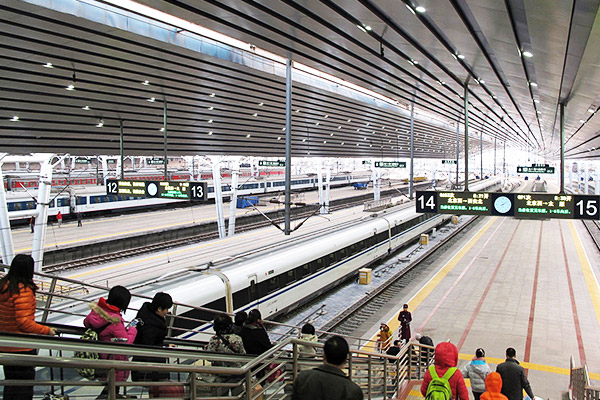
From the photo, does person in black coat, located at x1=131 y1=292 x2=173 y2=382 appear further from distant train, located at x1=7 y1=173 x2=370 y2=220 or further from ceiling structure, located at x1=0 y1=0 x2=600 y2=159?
distant train, located at x1=7 y1=173 x2=370 y2=220

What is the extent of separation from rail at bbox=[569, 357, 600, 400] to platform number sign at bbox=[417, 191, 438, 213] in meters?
5.35

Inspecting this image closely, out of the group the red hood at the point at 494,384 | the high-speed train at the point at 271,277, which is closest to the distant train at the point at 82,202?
the high-speed train at the point at 271,277

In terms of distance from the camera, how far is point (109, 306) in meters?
3.84

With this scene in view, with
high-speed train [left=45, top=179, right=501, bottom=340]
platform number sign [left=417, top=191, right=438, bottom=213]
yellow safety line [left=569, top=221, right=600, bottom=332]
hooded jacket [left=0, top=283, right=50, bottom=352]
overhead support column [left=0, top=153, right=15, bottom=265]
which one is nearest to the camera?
hooded jacket [left=0, top=283, right=50, bottom=352]

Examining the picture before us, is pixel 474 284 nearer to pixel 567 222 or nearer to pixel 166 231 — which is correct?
pixel 166 231

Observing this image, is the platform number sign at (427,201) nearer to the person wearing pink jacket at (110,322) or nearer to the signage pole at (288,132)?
the signage pole at (288,132)

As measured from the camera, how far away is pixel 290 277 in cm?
1372

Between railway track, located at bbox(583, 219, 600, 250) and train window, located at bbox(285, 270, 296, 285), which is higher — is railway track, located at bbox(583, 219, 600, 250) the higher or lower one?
the lower one

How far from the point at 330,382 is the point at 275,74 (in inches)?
467

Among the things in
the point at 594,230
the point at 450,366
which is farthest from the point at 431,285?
the point at 594,230

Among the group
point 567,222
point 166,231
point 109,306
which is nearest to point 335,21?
point 109,306

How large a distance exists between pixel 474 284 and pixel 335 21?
1357 cm

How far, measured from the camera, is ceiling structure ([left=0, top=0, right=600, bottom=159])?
740cm

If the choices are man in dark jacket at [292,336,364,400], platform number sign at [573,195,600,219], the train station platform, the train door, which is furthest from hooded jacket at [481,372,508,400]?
the train door
